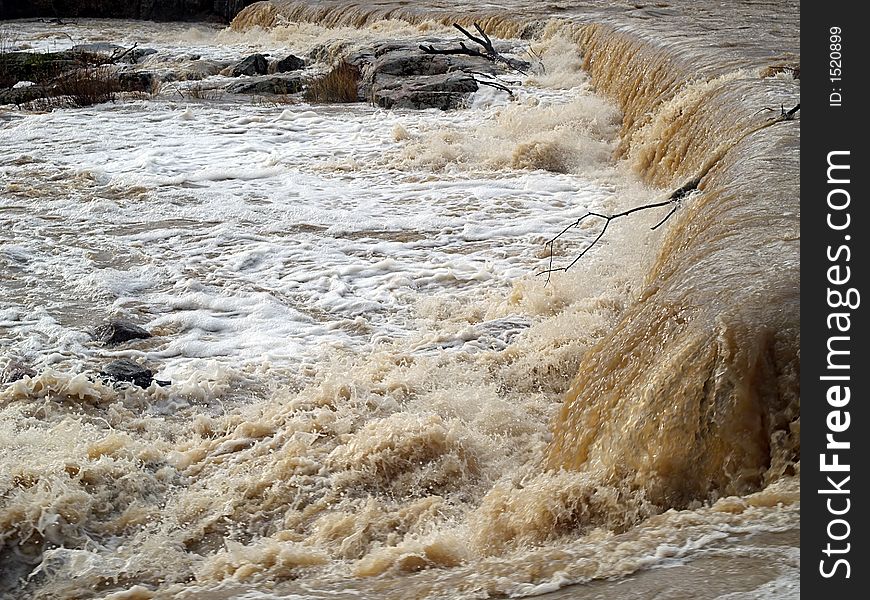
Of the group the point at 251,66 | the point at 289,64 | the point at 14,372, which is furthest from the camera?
the point at 289,64

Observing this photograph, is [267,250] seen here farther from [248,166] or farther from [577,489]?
A: [577,489]

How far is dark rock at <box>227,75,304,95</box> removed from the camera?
13125 mm

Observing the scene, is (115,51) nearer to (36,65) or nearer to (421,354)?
(36,65)

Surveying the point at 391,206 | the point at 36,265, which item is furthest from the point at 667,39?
the point at 36,265

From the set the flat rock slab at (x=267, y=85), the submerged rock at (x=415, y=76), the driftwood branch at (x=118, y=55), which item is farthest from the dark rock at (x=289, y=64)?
the driftwood branch at (x=118, y=55)

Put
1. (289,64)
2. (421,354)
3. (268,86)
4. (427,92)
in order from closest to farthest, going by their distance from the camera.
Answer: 1. (421,354)
2. (427,92)
3. (268,86)
4. (289,64)

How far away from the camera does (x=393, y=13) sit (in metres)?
18.0

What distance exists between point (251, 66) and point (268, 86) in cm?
148

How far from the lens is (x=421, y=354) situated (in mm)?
5086

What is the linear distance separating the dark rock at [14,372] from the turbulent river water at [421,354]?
6 centimetres
